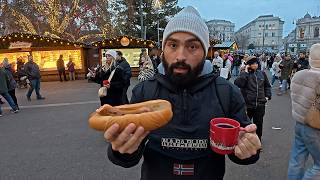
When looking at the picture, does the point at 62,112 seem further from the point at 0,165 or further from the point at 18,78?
the point at 18,78

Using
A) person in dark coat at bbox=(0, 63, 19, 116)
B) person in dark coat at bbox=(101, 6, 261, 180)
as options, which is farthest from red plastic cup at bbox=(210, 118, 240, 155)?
person in dark coat at bbox=(0, 63, 19, 116)

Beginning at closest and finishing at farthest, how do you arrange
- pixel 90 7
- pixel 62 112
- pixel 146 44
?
pixel 62 112
pixel 146 44
pixel 90 7

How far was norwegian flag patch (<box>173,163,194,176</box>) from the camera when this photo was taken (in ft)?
5.84

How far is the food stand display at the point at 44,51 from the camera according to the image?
19803mm

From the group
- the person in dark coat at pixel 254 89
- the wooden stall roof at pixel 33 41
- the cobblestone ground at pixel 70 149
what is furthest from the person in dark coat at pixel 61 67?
the person in dark coat at pixel 254 89

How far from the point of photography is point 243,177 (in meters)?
4.50

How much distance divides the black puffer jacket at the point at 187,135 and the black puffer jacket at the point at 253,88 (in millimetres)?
3708

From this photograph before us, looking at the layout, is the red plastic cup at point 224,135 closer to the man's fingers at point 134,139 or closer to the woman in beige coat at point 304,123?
the man's fingers at point 134,139

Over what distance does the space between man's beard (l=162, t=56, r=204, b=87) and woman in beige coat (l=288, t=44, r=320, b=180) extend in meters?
2.25

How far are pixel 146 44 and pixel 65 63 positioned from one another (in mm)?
5830

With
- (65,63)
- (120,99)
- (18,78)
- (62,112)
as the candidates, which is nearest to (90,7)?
(65,63)

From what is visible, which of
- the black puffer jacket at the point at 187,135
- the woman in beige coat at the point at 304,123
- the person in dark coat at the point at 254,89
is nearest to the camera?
the black puffer jacket at the point at 187,135

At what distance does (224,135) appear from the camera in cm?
149

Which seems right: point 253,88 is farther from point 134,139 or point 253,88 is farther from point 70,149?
point 134,139
